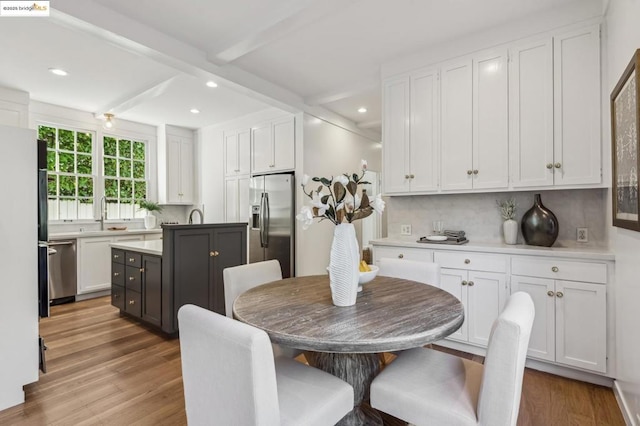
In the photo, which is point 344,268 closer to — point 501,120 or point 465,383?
point 465,383

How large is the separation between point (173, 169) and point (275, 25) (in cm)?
386

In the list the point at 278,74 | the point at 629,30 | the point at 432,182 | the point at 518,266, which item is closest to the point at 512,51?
the point at 629,30

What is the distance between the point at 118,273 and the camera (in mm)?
3629

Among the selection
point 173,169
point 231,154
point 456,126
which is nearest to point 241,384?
point 456,126

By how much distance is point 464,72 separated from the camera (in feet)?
9.21

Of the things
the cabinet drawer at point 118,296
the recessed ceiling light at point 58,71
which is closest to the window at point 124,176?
the recessed ceiling light at point 58,71

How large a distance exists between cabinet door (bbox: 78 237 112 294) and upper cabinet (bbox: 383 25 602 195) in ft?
13.2

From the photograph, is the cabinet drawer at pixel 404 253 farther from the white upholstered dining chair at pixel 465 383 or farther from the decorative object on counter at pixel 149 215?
the decorative object on counter at pixel 149 215

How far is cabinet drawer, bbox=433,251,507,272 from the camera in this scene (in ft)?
8.07

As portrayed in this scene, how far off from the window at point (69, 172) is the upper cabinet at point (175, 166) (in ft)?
3.25

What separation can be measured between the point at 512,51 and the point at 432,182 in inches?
47.5

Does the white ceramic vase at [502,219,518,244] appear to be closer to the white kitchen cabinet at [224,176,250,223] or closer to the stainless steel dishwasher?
the white kitchen cabinet at [224,176,250,223]

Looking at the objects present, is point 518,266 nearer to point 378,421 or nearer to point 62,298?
point 378,421

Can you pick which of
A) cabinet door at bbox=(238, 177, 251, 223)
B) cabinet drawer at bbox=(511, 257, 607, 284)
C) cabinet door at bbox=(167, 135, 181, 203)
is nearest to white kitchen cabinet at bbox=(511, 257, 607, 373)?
cabinet drawer at bbox=(511, 257, 607, 284)
